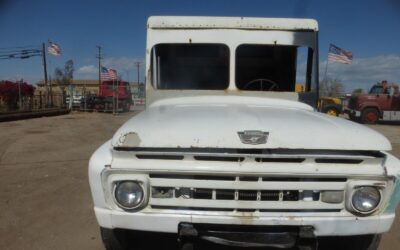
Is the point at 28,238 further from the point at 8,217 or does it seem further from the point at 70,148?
the point at 70,148

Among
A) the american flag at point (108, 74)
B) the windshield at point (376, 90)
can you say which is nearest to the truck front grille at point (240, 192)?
the windshield at point (376, 90)

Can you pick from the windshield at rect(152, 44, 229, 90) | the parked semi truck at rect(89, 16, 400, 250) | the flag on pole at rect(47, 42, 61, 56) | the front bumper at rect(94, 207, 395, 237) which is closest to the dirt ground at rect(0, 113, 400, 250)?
A: the front bumper at rect(94, 207, 395, 237)

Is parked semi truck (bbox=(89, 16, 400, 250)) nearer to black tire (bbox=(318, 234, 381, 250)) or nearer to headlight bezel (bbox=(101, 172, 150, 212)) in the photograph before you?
headlight bezel (bbox=(101, 172, 150, 212))

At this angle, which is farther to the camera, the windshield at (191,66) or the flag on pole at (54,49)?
the flag on pole at (54,49)

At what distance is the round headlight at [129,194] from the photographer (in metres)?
2.52

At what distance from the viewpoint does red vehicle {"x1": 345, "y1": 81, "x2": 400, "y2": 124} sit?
23.6m

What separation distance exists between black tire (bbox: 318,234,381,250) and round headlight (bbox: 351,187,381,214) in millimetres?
485

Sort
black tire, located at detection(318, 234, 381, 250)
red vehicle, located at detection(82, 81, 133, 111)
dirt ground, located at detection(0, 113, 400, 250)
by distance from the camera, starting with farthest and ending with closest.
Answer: red vehicle, located at detection(82, 81, 133, 111), dirt ground, located at detection(0, 113, 400, 250), black tire, located at detection(318, 234, 381, 250)

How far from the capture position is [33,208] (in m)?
4.89

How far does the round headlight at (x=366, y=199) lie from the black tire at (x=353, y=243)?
0.48m

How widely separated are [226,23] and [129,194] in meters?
2.50

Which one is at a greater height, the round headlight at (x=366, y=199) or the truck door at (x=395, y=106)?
the round headlight at (x=366, y=199)

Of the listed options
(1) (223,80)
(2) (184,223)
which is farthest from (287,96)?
(2) (184,223)

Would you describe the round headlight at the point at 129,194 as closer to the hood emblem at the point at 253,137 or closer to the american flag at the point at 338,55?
the hood emblem at the point at 253,137
